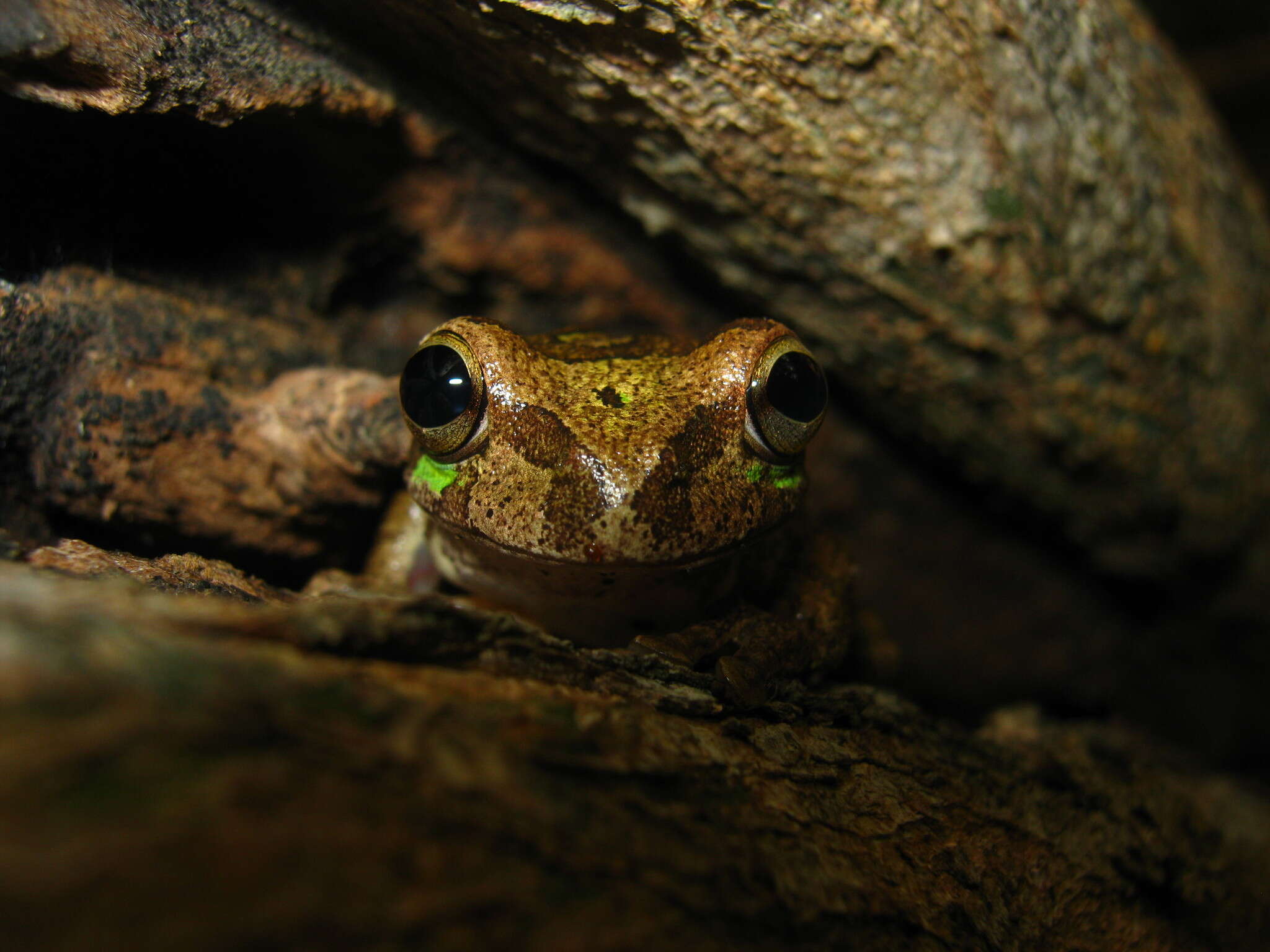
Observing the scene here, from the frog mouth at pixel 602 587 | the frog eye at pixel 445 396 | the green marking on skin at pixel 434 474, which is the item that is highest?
the frog eye at pixel 445 396

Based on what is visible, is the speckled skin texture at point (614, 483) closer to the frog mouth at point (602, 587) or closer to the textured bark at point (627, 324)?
the frog mouth at point (602, 587)

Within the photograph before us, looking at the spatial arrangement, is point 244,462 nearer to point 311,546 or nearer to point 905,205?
point 311,546

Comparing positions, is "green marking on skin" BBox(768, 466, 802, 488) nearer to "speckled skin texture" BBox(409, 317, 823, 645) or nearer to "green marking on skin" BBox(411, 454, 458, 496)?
"speckled skin texture" BBox(409, 317, 823, 645)

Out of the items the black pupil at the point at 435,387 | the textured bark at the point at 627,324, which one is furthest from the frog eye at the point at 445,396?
the textured bark at the point at 627,324

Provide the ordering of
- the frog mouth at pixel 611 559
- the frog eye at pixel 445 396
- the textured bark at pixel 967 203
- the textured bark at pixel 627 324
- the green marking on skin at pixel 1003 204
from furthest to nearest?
the green marking on skin at pixel 1003 204 < the textured bark at pixel 967 203 < the frog eye at pixel 445 396 < the frog mouth at pixel 611 559 < the textured bark at pixel 627 324

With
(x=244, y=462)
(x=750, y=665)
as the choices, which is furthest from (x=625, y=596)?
(x=244, y=462)

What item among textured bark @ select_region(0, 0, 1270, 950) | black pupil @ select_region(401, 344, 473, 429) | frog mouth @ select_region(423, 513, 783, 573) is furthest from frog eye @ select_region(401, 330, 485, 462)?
textured bark @ select_region(0, 0, 1270, 950)

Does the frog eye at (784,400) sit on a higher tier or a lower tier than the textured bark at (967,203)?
lower

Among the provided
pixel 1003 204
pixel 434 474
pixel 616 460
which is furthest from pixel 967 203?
pixel 434 474

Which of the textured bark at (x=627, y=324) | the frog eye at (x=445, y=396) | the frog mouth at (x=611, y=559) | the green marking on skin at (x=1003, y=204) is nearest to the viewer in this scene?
the textured bark at (x=627, y=324)
